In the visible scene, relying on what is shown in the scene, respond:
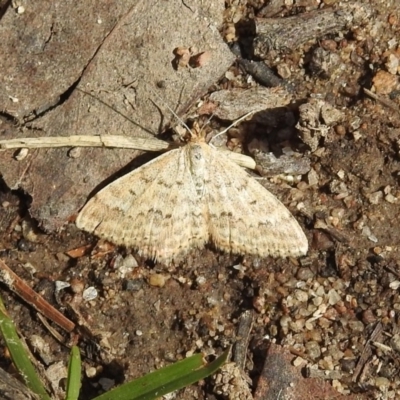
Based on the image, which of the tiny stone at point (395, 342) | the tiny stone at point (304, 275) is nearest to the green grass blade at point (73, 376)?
the tiny stone at point (304, 275)

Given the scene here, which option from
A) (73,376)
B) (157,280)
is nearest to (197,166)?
(157,280)

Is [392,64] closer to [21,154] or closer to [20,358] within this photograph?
[21,154]

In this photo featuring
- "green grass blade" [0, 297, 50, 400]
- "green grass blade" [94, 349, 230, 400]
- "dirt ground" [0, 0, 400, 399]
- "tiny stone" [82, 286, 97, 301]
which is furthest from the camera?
"tiny stone" [82, 286, 97, 301]

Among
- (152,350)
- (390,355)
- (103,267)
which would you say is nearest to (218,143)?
(103,267)

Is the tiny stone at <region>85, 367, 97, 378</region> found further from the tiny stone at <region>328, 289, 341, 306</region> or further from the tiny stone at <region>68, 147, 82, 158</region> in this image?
the tiny stone at <region>328, 289, 341, 306</region>

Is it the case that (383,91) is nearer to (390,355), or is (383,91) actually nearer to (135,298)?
(390,355)

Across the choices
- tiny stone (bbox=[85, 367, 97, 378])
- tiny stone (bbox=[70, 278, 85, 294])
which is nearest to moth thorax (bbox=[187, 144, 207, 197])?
tiny stone (bbox=[70, 278, 85, 294])

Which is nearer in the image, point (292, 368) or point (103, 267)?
point (292, 368)
